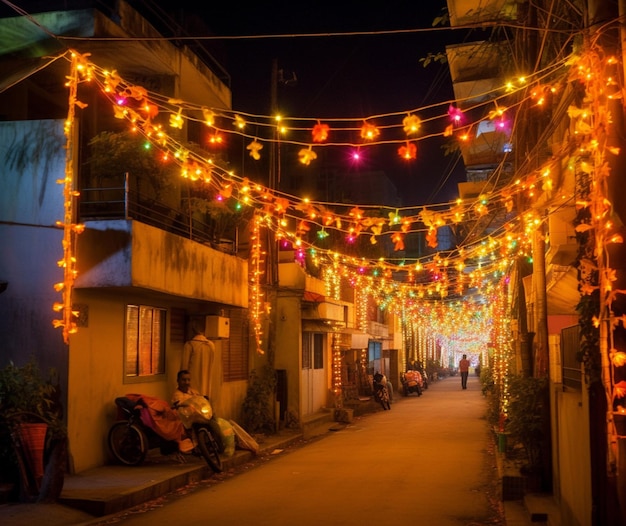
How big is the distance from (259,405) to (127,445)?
6459mm

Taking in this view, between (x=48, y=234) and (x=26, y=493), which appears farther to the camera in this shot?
(x=48, y=234)

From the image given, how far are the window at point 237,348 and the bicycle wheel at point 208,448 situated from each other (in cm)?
519

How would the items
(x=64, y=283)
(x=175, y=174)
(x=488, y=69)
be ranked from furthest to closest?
(x=488, y=69), (x=175, y=174), (x=64, y=283)

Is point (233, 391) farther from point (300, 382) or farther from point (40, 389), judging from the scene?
point (40, 389)

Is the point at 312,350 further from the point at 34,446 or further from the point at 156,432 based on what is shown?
the point at 34,446

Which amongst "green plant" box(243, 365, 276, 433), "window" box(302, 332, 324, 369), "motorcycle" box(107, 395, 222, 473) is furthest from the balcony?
"window" box(302, 332, 324, 369)

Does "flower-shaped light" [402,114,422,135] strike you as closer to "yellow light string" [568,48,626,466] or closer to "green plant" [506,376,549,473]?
"yellow light string" [568,48,626,466]

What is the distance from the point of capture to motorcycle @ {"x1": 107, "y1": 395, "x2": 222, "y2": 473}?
43.3 feet

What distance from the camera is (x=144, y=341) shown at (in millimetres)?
15359

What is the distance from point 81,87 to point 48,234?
3.95m

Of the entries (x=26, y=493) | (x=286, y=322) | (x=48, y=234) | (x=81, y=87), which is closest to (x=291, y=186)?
(x=286, y=322)

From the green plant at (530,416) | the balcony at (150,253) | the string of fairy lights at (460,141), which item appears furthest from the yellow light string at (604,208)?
the balcony at (150,253)

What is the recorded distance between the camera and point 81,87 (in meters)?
15.0

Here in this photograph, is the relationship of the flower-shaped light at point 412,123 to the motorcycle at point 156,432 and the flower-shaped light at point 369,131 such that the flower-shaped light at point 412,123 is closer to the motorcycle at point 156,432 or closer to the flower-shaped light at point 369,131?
the flower-shaped light at point 369,131
